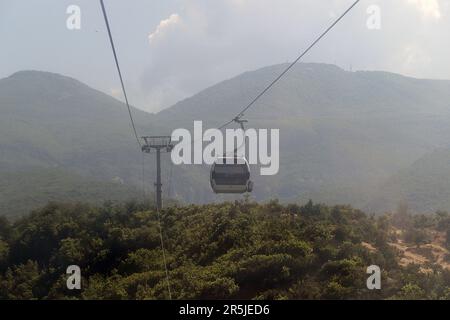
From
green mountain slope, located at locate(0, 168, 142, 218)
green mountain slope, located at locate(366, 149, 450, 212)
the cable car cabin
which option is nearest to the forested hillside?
the cable car cabin

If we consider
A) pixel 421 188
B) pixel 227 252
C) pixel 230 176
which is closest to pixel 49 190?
pixel 421 188

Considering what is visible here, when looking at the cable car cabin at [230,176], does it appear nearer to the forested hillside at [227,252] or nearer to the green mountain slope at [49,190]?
the forested hillside at [227,252]

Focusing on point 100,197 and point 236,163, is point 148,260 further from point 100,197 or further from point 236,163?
point 100,197

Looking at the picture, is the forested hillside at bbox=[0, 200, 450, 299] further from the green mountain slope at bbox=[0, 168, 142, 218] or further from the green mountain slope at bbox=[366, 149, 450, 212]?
the green mountain slope at bbox=[0, 168, 142, 218]

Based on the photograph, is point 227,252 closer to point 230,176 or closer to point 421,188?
point 230,176

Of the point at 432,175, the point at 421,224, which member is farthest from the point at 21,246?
the point at 432,175

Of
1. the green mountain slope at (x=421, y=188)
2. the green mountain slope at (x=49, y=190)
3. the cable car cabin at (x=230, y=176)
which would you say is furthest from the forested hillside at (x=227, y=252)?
the green mountain slope at (x=49, y=190)
